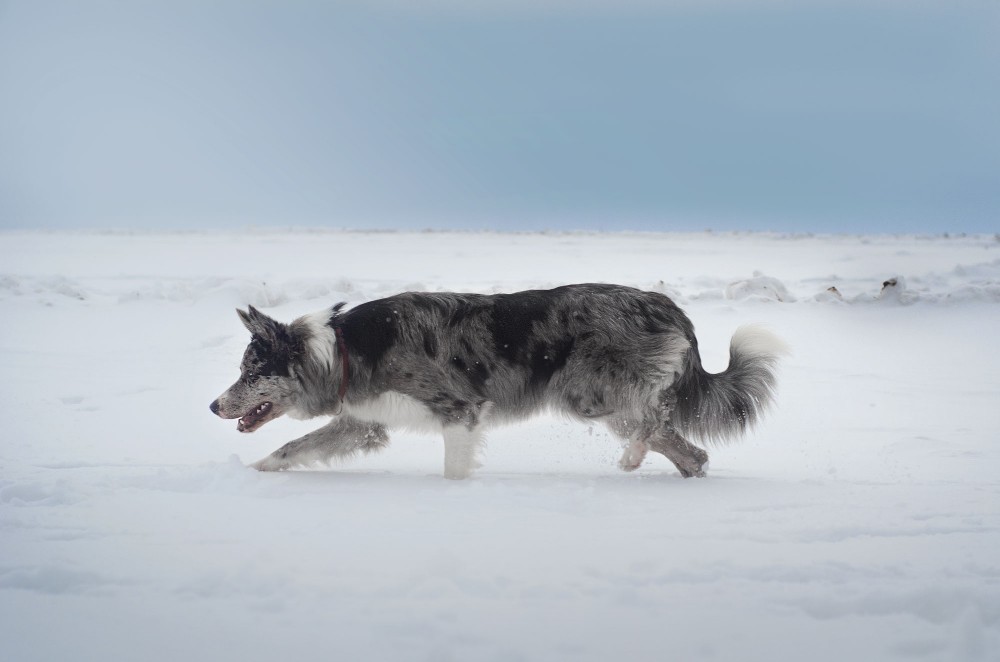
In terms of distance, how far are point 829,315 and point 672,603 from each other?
1015 cm

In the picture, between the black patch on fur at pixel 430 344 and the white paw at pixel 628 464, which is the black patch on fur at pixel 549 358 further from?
the white paw at pixel 628 464

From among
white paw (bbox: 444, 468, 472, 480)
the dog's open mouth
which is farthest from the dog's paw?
white paw (bbox: 444, 468, 472, 480)

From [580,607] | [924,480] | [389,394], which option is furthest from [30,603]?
[924,480]

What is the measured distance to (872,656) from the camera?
284 centimetres

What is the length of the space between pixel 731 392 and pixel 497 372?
5.42 ft

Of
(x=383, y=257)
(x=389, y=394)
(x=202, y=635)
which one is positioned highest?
(x=383, y=257)

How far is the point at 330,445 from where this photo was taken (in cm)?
605

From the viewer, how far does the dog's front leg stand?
5945 mm

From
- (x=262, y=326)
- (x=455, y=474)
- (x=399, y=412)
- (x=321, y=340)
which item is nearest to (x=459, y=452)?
(x=455, y=474)

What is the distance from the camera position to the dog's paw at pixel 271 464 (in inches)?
233

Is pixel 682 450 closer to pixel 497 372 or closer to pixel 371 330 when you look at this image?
pixel 497 372

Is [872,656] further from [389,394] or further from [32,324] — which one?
[32,324]

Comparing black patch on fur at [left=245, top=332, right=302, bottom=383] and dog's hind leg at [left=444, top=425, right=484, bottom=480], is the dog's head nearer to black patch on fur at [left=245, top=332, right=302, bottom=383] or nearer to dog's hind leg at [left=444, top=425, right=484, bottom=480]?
black patch on fur at [left=245, top=332, right=302, bottom=383]

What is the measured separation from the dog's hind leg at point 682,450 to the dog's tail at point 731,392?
8 centimetres
